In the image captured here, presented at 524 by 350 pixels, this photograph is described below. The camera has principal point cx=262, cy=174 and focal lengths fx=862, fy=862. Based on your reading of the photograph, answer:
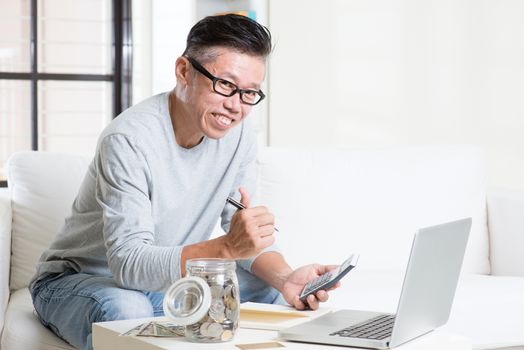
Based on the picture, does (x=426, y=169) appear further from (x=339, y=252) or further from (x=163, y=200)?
(x=163, y=200)

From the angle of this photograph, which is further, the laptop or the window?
the window

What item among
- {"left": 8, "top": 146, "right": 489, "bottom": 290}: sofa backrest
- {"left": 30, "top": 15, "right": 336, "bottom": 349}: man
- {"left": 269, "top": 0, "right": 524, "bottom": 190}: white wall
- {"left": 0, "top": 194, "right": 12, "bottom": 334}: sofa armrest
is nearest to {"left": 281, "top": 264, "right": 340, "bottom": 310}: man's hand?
{"left": 30, "top": 15, "right": 336, "bottom": 349}: man

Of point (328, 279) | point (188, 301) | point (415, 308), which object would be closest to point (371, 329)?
point (415, 308)

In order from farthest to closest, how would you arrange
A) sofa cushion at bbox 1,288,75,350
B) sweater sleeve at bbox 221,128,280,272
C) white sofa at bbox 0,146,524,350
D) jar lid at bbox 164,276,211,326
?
white sofa at bbox 0,146,524,350
sweater sleeve at bbox 221,128,280,272
sofa cushion at bbox 1,288,75,350
jar lid at bbox 164,276,211,326

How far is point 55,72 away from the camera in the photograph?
182 inches

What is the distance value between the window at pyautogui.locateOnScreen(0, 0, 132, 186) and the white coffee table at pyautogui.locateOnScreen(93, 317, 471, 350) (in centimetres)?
313

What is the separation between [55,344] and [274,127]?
7.36ft

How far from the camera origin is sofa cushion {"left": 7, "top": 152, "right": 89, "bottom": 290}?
242 centimetres

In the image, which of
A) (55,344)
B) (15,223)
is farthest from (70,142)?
(55,344)

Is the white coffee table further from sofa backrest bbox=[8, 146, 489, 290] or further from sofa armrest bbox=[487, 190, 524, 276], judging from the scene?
sofa armrest bbox=[487, 190, 524, 276]

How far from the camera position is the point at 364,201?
2.73 m

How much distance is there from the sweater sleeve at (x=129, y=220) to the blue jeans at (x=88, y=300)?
39mm

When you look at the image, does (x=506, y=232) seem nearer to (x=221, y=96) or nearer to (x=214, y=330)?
(x=221, y=96)

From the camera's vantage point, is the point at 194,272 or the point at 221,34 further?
the point at 221,34
